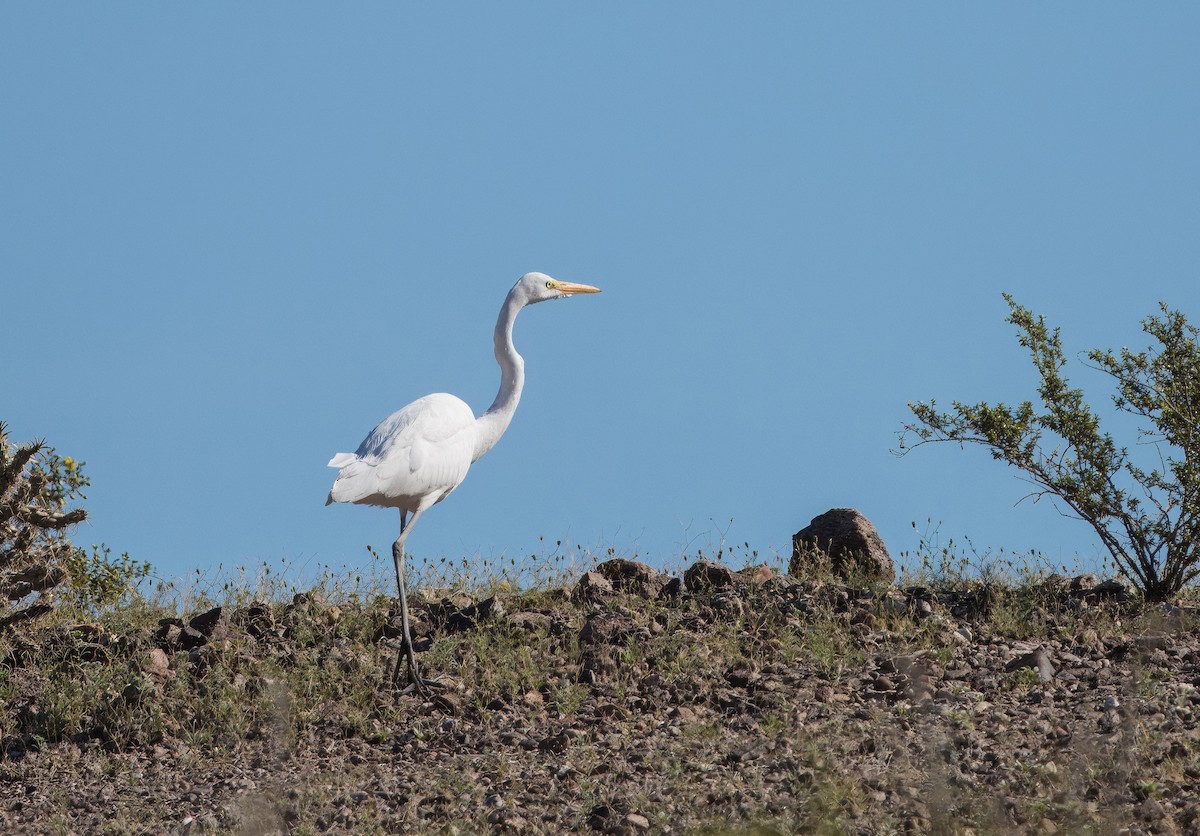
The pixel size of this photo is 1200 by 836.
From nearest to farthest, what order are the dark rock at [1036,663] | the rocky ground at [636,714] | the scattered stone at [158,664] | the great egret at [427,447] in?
the rocky ground at [636,714] < the dark rock at [1036,663] < the great egret at [427,447] < the scattered stone at [158,664]

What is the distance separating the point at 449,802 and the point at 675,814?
4.22ft

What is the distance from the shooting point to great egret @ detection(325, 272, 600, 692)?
8922 millimetres

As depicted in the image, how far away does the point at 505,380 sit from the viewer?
10.4 metres

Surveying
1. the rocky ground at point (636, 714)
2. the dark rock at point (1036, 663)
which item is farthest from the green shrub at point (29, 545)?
the dark rock at point (1036, 663)

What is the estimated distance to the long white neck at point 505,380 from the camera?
404 inches

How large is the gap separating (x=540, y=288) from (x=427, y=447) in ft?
6.12

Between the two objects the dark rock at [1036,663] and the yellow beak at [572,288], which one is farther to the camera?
the yellow beak at [572,288]

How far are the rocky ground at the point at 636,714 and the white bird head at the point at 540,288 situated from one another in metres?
2.32

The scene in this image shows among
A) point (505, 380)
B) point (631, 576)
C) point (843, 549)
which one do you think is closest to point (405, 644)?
point (631, 576)

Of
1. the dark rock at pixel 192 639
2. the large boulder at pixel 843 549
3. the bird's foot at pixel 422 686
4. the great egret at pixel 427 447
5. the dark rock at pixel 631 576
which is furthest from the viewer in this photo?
the large boulder at pixel 843 549

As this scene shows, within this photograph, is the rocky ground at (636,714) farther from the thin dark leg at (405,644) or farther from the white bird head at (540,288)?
the white bird head at (540,288)

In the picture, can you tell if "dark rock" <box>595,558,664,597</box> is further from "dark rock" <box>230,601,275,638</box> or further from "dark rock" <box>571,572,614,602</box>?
"dark rock" <box>230,601,275,638</box>

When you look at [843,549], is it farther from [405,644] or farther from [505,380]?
[405,644]

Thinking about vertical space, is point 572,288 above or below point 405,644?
above
